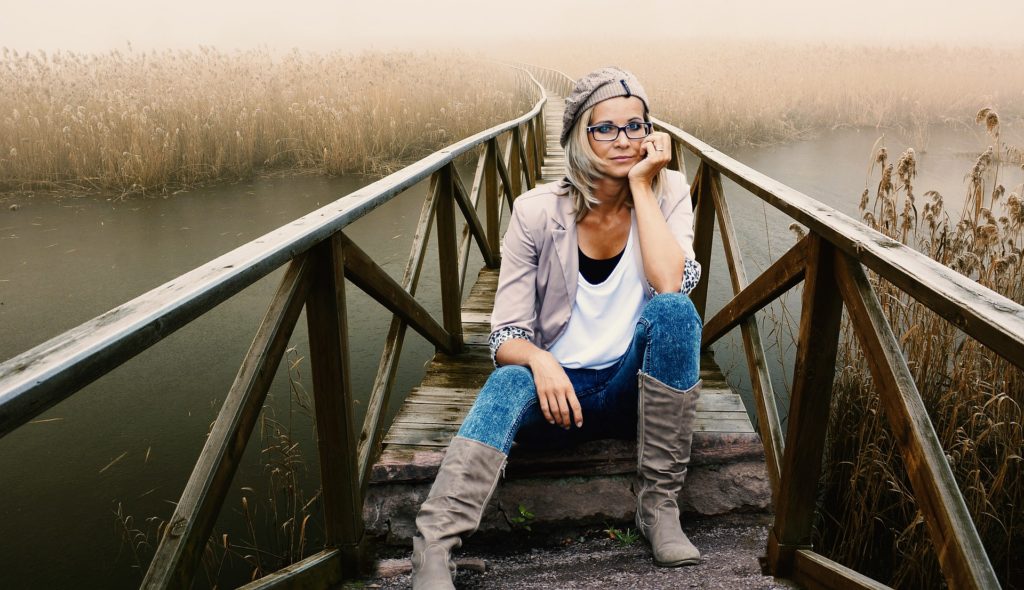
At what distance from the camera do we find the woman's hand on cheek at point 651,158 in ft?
6.43

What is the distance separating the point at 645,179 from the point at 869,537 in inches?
58.2

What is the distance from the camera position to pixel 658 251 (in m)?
1.94

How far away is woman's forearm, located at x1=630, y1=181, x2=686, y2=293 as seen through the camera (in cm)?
193

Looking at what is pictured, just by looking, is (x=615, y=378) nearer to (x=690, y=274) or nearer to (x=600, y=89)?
(x=690, y=274)

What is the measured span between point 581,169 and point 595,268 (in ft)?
0.95

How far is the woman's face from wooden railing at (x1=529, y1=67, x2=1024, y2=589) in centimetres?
41

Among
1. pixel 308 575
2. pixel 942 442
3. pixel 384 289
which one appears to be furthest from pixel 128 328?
pixel 942 442

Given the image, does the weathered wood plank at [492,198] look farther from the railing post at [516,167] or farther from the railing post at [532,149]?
the railing post at [532,149]

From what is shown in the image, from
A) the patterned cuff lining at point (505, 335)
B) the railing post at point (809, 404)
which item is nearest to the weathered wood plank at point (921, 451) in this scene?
the railing post at point (809, 404)

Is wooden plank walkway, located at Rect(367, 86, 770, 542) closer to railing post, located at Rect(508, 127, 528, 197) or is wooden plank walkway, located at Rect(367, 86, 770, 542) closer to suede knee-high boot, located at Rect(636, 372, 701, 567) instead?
suede knee-high boot, located at Rect(636, 372, 701, 567)

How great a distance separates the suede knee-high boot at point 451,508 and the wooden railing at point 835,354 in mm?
736

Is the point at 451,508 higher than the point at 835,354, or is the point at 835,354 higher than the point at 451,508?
the point at 835,354

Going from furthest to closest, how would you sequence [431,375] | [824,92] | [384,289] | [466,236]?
1. [824,92]
2. [466,236]
3. [431,375]
4. [384,289]

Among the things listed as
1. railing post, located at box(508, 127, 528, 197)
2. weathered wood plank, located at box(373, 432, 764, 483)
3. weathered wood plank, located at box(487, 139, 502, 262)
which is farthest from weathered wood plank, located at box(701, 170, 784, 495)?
railing post, located at box(508, 127, 528, 197)
